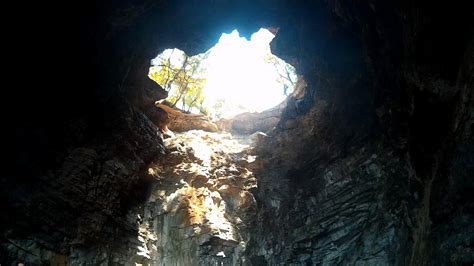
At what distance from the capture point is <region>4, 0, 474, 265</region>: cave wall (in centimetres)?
848

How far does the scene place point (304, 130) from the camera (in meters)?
17.0

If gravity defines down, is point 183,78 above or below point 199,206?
above

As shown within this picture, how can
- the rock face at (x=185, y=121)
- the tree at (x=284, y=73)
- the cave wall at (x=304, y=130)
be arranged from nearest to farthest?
1. the cave wall at (x=304, y=130)
2. the rock face at (x=185, y=121)
3. the tree at (x=284, y=73)

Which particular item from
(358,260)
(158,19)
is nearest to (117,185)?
(158,19)

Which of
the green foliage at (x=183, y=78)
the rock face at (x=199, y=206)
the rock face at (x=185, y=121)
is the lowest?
the rock face at (x=199, y=206)

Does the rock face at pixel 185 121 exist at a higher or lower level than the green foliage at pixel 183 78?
lower

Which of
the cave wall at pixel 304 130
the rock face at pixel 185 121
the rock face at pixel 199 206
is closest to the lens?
the cave wall at pixel 304 130

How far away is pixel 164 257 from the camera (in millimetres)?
14617

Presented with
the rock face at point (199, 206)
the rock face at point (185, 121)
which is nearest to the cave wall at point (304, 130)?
the rock face at point (199, 206)

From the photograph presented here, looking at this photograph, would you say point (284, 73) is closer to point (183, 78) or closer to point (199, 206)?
point (183, 78)

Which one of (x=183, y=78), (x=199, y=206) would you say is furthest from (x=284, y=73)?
(x=199, y=206)

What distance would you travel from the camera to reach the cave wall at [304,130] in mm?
8484

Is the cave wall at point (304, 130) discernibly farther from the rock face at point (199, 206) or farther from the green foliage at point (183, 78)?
the green foliage at point (183, 78)

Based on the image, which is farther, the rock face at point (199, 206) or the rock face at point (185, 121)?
the rock face at point (185, 121)
